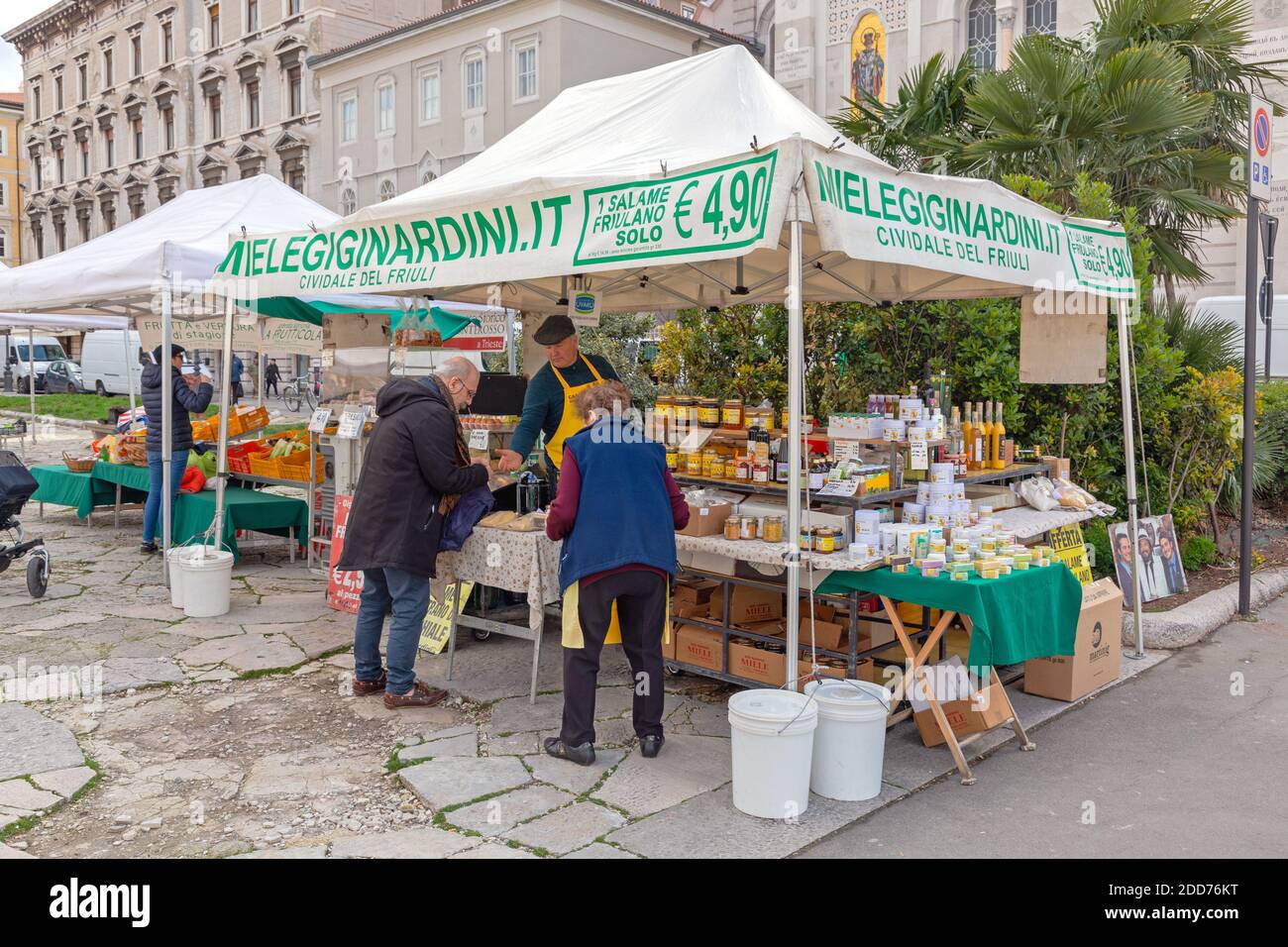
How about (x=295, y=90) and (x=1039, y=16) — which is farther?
(x=295, y=90)

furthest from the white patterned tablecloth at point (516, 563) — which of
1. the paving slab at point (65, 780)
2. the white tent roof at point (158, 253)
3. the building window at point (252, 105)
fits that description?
the building window at point (252, 105)

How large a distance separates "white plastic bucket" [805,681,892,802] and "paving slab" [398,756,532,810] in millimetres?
1234

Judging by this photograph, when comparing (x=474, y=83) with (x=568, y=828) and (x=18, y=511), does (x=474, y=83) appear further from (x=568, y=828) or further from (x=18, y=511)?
(x=568, y=828)

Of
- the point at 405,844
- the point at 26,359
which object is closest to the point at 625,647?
the point at 405,844

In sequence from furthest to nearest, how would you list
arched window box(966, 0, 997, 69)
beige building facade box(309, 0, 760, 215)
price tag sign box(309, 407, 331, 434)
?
beige building facade box(309, 0, 760, 215) < arched window box(966, 0, 997, 69) < price tag sign box(309, 407, 331, 434)

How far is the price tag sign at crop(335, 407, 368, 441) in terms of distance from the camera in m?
7.24

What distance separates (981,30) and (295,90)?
79.1 feet

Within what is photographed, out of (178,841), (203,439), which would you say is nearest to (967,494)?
(178,841)

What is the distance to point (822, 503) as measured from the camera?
17.5ft

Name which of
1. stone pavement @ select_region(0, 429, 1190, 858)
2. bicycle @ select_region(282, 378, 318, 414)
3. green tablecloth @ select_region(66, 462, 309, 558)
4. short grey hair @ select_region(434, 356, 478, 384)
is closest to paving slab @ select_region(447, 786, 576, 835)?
stone pavement @ select_region(0, 429, 1190, 858)

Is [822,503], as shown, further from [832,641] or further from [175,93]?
[175,93]

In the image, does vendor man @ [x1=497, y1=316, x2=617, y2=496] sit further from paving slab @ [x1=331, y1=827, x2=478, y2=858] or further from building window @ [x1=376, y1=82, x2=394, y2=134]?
building window @ [x1=376, y1=82, x2=394, y2=134]

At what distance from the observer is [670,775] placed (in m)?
4.49

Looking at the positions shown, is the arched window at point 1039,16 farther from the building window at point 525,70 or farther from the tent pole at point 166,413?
the tent pole at point 166,413
